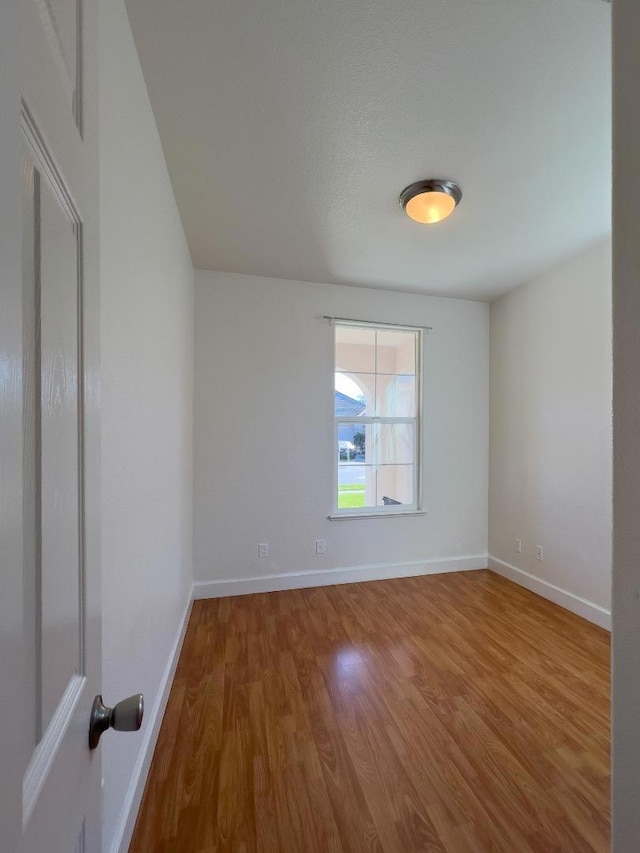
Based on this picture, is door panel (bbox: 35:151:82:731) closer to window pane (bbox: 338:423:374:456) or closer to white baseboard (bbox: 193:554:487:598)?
white baseboard (bbox: 193:554:487:598)

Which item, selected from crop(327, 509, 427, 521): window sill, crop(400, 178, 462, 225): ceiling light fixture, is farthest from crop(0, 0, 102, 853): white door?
crop(327, 509, 427, 521): window sill

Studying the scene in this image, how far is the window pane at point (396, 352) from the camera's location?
10.4 ft

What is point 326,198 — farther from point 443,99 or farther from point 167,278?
point 167,278

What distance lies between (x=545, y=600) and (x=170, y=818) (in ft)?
9.01

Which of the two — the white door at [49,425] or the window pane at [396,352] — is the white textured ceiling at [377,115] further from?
the window pane at [396,352]

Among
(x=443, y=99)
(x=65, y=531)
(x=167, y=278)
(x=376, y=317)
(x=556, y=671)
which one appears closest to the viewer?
(x=65, y=531)

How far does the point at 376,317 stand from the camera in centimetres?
307

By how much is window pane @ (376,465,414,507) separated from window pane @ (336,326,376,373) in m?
0.96

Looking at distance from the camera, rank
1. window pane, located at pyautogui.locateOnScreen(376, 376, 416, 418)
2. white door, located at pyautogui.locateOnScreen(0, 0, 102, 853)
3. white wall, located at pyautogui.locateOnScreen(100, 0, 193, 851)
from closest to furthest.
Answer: white door, located at pyautogui.locateOnScreen(0, 0, 102, 853), white wall, located at pyautogui.locateOnScreen(100, 0, 193, 851), window pane, located at pyautogui.locateOnScreen(376, 376, 416, 418)

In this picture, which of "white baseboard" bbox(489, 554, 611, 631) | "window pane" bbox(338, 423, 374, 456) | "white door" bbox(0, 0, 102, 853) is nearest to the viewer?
"white door" bbox(0, 0, 102, 853)

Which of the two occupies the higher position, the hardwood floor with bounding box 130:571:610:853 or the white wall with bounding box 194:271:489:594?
the white wall with bounding box 194:271:489:594

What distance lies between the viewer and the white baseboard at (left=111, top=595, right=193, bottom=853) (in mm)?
1021

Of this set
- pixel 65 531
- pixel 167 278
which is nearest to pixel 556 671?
pixel 65 531

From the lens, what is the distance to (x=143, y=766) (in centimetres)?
121
